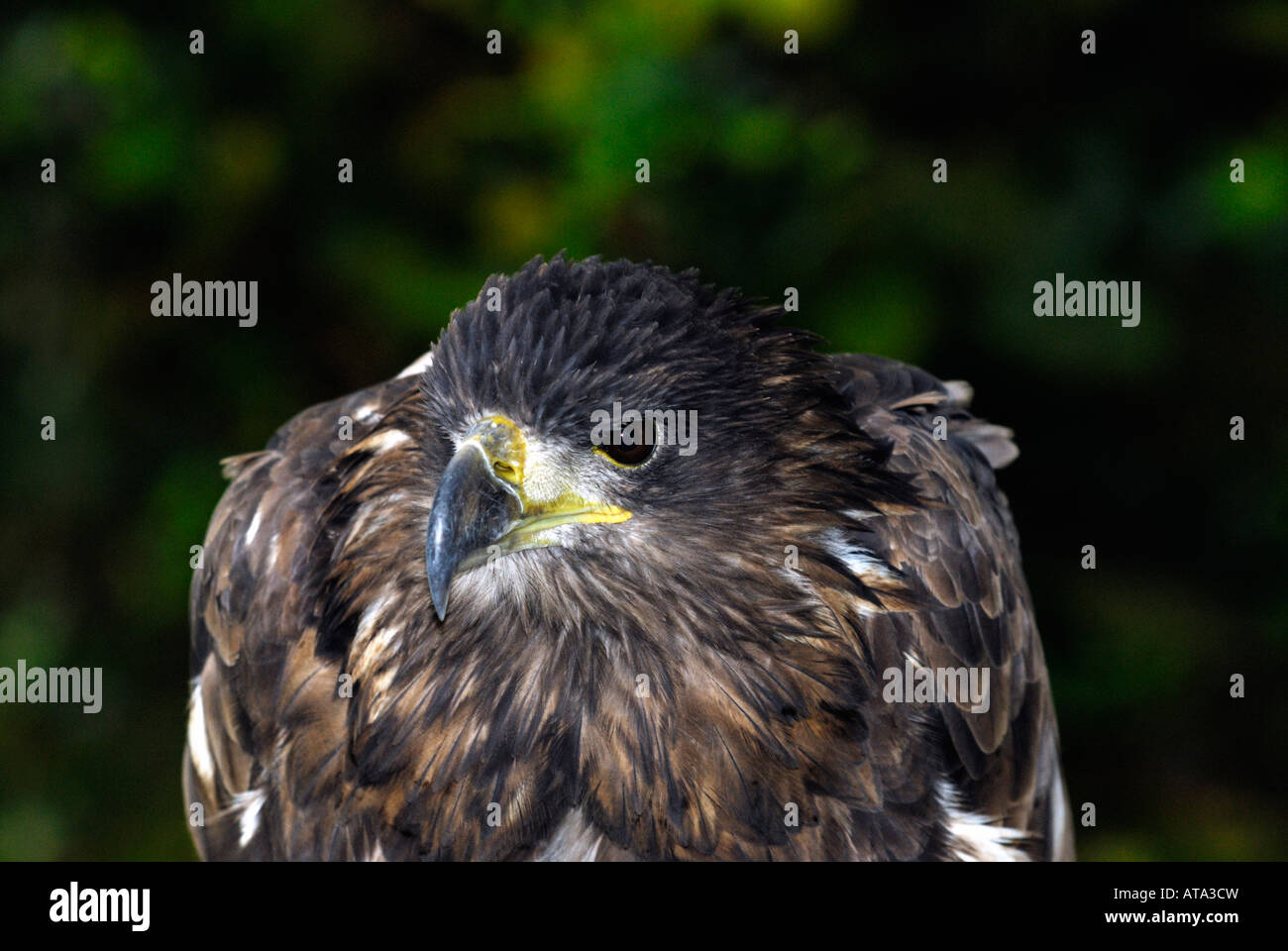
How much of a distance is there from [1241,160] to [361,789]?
11.4 feet

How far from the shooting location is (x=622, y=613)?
2418 millimetres

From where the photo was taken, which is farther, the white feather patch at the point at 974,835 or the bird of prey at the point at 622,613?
the white feather patch at the point at 974,835

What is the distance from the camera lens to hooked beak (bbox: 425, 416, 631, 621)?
2.14m

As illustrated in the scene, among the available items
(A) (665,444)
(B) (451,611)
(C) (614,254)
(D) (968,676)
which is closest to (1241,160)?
(C) (614,254)

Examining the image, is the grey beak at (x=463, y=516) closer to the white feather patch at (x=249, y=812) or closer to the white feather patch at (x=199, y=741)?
the white feather patch at (x=249, y=812)

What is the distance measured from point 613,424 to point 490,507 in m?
0.26

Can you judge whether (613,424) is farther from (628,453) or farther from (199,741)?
(199,741)

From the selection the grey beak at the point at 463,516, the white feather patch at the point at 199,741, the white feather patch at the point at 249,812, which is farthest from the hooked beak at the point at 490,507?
the white feather patch at the point at 199,741

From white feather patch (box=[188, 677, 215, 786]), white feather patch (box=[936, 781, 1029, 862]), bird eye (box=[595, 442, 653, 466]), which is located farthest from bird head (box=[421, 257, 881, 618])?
white feather patch (box=[188, 677, 215, 786])

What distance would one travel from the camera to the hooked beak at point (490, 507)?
2.14 meters

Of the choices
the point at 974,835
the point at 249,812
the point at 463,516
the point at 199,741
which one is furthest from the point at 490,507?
the point at 199,741

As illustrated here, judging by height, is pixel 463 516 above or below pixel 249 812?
above

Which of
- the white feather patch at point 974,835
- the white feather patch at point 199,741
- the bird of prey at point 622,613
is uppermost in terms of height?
the bird of prey at point 622,613

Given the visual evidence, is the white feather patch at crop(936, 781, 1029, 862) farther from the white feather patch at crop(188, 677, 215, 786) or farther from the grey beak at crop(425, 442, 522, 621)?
the white feather patch at crop(188, 677, 215, 786)
